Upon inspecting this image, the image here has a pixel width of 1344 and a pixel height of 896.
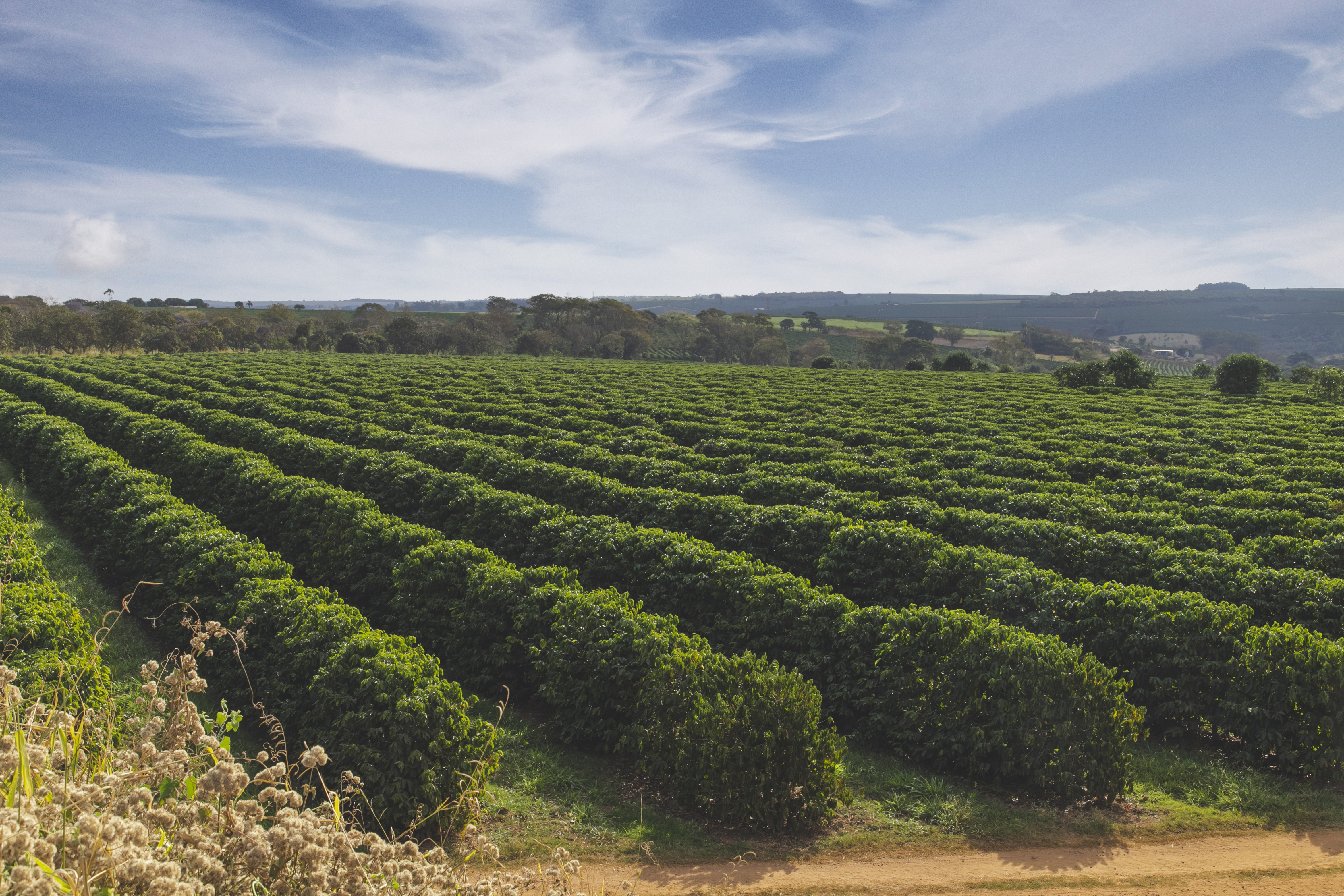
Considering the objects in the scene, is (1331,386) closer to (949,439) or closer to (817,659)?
(949,439)

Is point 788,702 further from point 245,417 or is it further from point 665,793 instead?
Answer: point 245,417

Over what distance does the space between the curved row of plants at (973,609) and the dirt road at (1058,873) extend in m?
1.47

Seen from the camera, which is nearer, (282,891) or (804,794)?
(282,891)

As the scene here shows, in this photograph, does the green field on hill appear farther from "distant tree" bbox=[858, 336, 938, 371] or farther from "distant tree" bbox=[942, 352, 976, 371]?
"distant tree" bbox=[858, 336, 938, 371]

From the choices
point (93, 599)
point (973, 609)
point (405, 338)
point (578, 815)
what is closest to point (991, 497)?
point (973, 609)

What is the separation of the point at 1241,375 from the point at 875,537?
3465 cm

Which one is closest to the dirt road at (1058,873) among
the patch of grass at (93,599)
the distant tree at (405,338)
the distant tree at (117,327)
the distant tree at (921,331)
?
the patch of grass at (93,599)

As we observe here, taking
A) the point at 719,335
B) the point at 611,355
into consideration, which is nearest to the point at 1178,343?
the point at 719,335

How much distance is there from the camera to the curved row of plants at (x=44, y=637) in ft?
20.4

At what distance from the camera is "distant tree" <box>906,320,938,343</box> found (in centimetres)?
12912

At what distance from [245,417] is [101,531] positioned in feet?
38.4

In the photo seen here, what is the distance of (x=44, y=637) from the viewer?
6.86 m

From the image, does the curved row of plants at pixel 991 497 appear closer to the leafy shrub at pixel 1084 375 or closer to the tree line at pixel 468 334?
the leafy shrub at pixel 1084 375

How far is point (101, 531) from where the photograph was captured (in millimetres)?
12477
